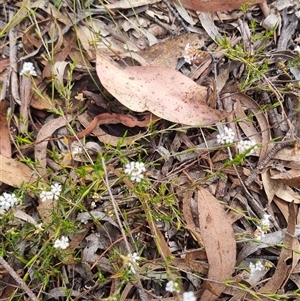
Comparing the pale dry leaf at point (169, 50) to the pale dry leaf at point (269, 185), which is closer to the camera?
the pale dry leaf at point (269, 185)

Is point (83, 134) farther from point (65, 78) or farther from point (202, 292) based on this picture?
point (202, 292)

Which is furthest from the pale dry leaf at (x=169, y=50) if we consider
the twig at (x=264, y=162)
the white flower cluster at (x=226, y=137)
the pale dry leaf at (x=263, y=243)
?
the pale dry leaf at (x=263, y=243)

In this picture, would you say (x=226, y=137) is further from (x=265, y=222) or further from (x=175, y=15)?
(x=175, y=15)

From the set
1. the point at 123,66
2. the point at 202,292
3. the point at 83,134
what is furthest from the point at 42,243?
the point at 123,66

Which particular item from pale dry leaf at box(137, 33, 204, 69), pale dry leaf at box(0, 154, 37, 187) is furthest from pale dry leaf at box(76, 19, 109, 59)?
pale dry leaf at box(0, 154, 37, 187)

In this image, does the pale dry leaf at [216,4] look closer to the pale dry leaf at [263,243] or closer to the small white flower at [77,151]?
the small white flower at [77,151]

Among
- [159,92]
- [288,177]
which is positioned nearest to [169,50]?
[159,92]

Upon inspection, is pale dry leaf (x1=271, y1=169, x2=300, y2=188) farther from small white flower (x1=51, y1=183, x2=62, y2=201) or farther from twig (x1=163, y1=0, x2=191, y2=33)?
small white flower (x1=51, y1=183, x2=62, y2=201)
